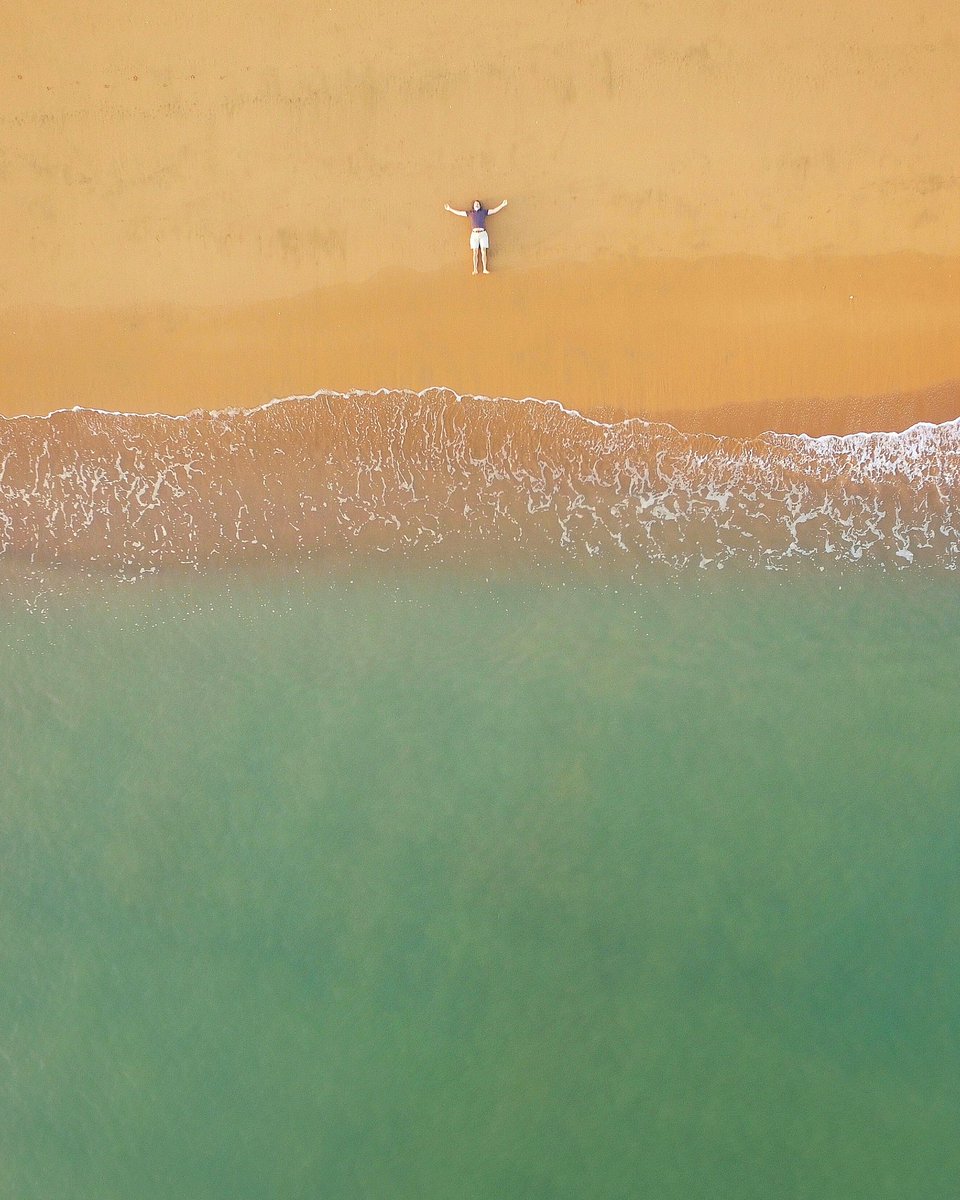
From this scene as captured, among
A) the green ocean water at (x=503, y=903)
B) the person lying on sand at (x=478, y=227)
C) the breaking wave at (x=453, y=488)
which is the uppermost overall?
the person lying on sand at (x=478, y=227)

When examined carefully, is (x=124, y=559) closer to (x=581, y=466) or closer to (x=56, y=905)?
(x=56, y=905)

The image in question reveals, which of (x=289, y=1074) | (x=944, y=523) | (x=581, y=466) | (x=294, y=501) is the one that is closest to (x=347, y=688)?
(x=294, y=501)

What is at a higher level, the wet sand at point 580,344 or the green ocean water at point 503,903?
the wet sand at point 580,344

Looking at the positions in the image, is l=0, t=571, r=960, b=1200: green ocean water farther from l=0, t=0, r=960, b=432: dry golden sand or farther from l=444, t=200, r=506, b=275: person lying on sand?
l=444, t=200, r=506, b=275: person lying on sand

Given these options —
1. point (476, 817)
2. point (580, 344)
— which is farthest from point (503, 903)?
point (580, 344)

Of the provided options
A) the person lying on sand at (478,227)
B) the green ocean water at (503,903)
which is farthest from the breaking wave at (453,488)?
the person lying on sand at (478,227)

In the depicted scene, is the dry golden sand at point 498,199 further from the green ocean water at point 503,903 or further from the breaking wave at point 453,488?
the green ocean water at point 503,903

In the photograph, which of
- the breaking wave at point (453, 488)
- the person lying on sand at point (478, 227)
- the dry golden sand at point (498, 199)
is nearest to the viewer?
the person lying on sand at point (478, 227)
